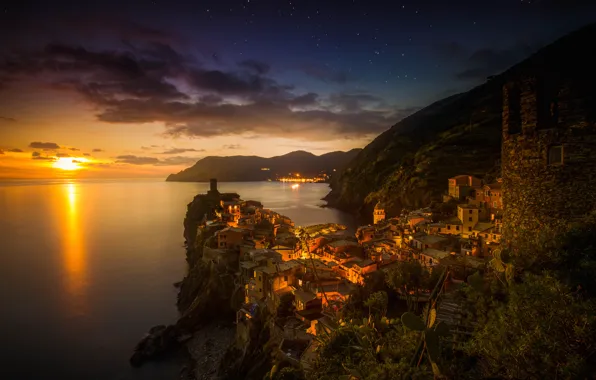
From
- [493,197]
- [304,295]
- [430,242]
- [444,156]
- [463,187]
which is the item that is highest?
[444,156]

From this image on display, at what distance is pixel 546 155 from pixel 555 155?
0.41ft

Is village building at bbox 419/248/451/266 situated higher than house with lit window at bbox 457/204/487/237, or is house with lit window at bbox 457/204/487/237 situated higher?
house with lit window at bbox 457/204/487/237

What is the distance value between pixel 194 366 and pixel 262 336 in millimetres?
6846

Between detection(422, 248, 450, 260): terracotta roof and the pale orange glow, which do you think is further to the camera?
the pale orange glow

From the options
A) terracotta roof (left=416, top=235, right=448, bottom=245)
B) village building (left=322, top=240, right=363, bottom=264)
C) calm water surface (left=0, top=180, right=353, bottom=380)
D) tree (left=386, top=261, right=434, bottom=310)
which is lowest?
calm water surface (left=0, top=180, right=353, bottom=380)

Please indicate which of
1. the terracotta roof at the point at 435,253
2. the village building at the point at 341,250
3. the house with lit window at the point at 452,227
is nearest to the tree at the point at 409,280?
the terracotta roof at the point at 435,253

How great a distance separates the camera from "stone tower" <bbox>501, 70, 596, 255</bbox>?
5062 millimetres

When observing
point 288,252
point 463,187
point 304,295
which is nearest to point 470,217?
point 463,187

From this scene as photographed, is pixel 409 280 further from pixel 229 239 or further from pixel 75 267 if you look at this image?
pixel 75 267

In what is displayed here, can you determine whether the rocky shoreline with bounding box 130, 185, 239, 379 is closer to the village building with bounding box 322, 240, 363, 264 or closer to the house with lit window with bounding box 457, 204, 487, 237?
the village building with bounding box 322, 240, 363, 264

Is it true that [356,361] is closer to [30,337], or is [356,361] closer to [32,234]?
[30,337]

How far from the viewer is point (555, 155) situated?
17.9ft

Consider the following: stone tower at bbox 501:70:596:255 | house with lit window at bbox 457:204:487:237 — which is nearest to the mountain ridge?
house with lit window at bbox 457:204:487:237

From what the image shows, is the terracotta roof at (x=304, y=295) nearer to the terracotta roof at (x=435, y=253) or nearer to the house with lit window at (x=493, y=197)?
the terracotta roof at (x=435, y=253)
